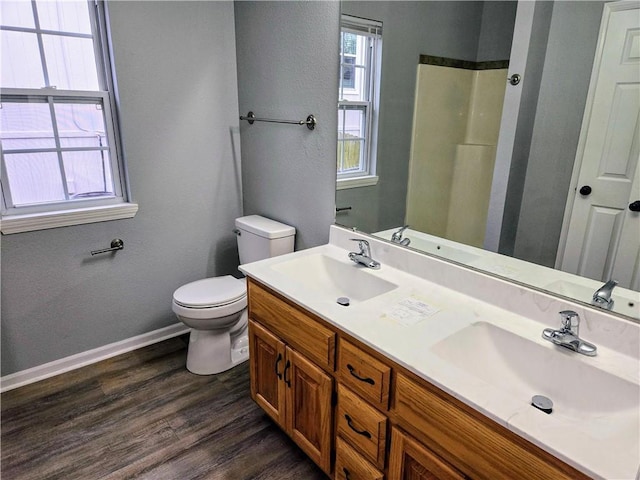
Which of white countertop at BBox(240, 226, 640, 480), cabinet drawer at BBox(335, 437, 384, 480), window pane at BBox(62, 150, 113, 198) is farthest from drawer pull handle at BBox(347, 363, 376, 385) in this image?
window pane at BBox(62, 150, 113, 198)

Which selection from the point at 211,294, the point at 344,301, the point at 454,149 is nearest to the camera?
the point at 454,149

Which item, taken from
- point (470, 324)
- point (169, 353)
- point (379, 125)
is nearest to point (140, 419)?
point (169, 353)

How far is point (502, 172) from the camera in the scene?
1.45 meters

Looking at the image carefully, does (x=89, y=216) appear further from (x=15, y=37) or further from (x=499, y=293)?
(x=499, y=293)

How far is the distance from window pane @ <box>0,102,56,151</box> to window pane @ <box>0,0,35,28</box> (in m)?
0.38

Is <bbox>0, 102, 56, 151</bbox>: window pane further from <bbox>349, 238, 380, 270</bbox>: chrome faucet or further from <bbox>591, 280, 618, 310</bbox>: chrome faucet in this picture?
<bbox>591, 280, 618, 310</bbox>: chrome faucet

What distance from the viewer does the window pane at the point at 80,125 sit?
2211mm

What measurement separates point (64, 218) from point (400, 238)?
1801 mm

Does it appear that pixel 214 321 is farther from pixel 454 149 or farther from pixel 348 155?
pixel 454 149

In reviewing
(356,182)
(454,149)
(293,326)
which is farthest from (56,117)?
(454,149)

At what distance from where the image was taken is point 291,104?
2.27 meters

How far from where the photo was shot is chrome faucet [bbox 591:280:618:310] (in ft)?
3.92

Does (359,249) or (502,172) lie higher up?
(502,172)

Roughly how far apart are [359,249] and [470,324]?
0.75 metres
